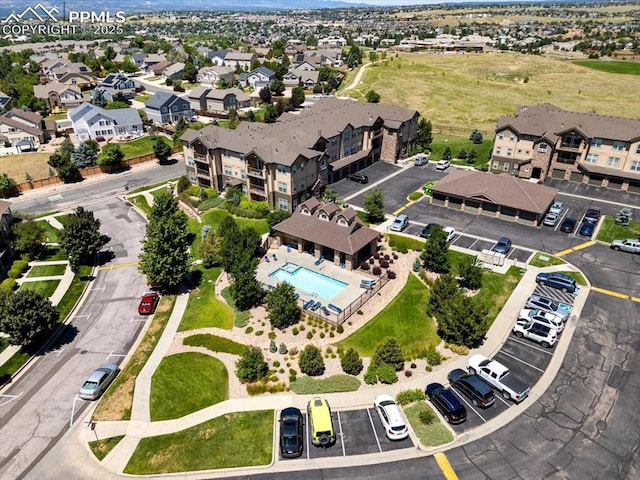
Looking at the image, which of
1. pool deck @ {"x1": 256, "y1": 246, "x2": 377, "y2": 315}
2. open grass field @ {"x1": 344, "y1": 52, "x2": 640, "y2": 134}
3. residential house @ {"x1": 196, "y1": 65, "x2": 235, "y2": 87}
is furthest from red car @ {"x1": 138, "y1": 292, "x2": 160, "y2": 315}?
residential house @ {"x1": 196, "y1": 65, "x2": 235, "y2": 87}

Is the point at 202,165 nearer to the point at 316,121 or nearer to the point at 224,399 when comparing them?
the point at 316,121

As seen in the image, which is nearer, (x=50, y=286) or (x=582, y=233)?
(x=50, y=286)

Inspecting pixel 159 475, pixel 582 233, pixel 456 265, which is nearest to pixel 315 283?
pixel 456 265

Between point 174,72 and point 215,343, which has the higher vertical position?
point 174,72

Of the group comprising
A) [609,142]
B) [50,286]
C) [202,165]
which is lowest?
[50,286]

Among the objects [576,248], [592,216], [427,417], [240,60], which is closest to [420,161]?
[592,216]

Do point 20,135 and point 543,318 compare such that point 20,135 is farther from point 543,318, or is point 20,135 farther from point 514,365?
point 543,318

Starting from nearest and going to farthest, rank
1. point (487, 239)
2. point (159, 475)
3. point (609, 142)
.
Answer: point (159, 475)
point (487, 239)
point (609, 142)
